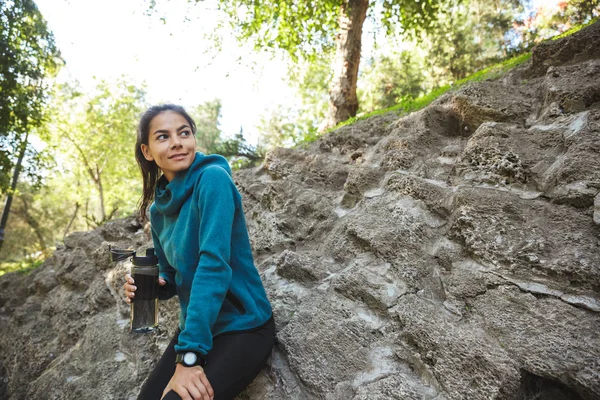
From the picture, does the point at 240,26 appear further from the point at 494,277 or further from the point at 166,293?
the point at 494,277

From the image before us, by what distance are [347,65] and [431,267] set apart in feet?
18.7

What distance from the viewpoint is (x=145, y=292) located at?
7.29ft

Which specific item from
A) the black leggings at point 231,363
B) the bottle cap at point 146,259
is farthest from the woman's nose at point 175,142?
the black leggings at point 231,363

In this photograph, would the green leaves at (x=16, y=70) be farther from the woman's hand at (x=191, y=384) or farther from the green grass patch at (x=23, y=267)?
the woman's hand at (x=191, y=384)

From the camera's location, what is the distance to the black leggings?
6.00 feet

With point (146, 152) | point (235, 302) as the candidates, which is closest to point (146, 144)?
point (146, 152)

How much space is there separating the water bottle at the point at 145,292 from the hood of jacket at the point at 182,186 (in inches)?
12.5

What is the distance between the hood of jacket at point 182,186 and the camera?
2.21 meters

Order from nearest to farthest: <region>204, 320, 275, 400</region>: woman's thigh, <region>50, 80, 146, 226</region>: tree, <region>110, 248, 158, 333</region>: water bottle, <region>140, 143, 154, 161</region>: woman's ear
→ <region>204, 320, 275, 400</region>: woman's thigh
<region>110, 248, 158, 333</region>: water bottle
<region>140, 143, 154, 161</region>: woman's ear
<region>50, 80, 146, 226</region>: tree

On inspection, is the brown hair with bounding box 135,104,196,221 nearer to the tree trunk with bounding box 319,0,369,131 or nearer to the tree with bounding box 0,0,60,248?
the tree trunk with bounding box 319,0,369,131

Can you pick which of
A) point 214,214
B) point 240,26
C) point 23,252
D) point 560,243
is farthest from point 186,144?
point 23,252

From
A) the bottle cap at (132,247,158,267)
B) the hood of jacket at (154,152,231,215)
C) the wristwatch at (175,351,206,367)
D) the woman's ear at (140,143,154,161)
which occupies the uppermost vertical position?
the woman's ear at (140,143,154,161)

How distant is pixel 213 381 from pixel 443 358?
1278mm

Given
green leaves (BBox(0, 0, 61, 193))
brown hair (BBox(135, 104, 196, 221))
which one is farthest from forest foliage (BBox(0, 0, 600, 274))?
brown hair (BBox(135, 104, 196, 221))
